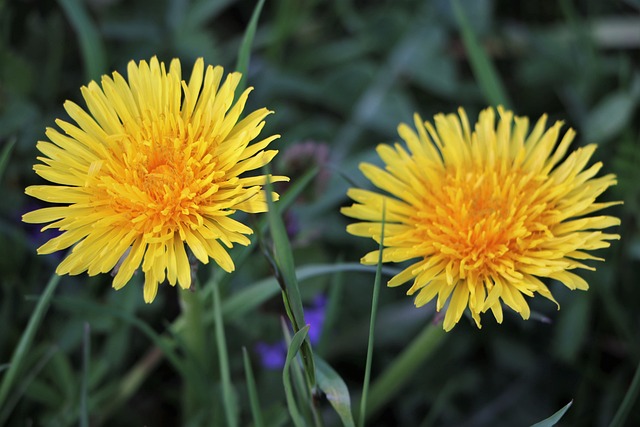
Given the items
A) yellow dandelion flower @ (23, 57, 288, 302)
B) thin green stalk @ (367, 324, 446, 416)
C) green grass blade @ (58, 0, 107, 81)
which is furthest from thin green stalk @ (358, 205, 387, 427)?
green grass blade @ (58, 0, 107, 81)

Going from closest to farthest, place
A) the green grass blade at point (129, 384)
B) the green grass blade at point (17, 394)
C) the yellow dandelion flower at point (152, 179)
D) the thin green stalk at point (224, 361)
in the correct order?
the yellow dandelion flower at point (152, 179), the thin green stalk at point (224, 361), the green grass blade at point (17, 394), the green grass blade at point (129, 384)

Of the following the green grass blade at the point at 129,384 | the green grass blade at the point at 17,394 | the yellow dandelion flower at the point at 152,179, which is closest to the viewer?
the yellow dandelion flower at the point at 152,179

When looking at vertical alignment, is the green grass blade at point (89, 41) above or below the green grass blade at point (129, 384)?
above

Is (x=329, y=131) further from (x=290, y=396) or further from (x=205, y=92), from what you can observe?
(x=290, y=396)

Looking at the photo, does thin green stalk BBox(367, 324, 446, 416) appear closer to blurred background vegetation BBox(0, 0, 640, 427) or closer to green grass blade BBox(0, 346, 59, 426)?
blurred background vegetation BBox(0, 0, 640, 427)

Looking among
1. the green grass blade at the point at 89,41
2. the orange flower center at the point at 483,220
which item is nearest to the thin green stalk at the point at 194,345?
the orange flower center at the point at 483,220

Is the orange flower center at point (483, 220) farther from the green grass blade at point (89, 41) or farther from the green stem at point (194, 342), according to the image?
the green grass blade at point (89, 41)

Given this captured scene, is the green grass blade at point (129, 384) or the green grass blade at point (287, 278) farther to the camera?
the green grass blade at point (129, 384)
